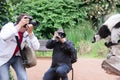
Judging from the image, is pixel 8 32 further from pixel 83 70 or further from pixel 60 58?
pixel 83 70

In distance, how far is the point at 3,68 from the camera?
6.61 m

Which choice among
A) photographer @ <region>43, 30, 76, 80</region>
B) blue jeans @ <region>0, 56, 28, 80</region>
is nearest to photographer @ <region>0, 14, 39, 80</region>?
blue jeans @ <region>0, 56, 28, 80</region>

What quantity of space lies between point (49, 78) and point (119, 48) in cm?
307

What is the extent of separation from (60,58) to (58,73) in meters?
0.27

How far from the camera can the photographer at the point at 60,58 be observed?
812cm

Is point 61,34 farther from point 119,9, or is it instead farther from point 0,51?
point 119,9

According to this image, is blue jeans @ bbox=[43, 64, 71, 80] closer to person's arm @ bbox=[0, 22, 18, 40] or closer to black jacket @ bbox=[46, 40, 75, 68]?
black jacket @ bbox=[46, 40, 75, 68]

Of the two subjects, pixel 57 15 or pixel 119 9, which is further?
pixel 119 9

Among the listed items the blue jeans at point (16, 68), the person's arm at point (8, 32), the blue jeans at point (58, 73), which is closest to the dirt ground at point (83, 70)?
the blue jeans at point (58, 73)

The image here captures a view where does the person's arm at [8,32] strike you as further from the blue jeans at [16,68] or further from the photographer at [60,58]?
the photographer at [60,58]

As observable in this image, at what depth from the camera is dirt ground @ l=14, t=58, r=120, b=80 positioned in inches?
424

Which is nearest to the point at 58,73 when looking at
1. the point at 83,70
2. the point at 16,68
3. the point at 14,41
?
the point at 16,68

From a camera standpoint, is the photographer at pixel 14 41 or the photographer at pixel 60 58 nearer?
the photographer at pixel 14 41

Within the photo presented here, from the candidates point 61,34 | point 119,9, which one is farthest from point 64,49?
point 119,9
